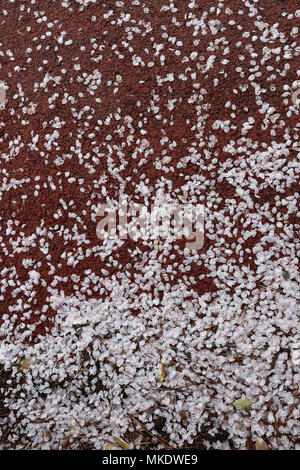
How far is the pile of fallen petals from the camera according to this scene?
6.66 ft

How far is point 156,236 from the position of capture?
226 centimetres

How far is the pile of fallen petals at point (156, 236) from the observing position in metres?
2.03

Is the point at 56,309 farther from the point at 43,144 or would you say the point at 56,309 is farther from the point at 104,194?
the point at 43,144

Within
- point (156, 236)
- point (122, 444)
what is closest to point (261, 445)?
point (122, 444)

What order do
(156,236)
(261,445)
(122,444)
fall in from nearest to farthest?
(261,445), (122,444), (156,236)

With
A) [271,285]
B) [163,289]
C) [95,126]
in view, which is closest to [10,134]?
[95,126]

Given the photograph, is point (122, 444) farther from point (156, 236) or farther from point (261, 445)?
point (156, 236)

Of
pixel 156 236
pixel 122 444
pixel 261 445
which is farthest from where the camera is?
pixel 156 236

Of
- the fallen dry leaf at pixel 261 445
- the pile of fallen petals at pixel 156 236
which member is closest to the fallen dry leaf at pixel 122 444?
the pile of fallen petals at pixel 156 236

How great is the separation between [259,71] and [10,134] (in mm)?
1467

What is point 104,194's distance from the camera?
93.0 inches

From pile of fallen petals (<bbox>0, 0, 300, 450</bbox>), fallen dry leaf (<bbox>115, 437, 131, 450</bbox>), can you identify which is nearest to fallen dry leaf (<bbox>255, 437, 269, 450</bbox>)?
pile of fallen petals (<bbox>0, 0, 300, 450</bbox>)

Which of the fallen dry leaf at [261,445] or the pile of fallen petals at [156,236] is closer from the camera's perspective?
the fallen dry leaf at [261,445]

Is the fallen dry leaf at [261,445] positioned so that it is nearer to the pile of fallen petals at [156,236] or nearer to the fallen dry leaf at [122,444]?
the pile of fallen petals at [156,236]
